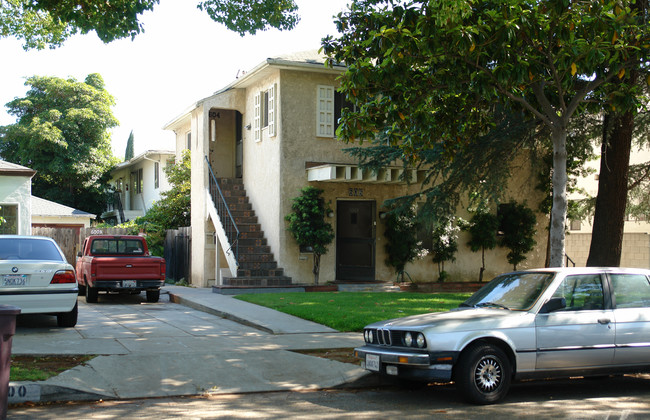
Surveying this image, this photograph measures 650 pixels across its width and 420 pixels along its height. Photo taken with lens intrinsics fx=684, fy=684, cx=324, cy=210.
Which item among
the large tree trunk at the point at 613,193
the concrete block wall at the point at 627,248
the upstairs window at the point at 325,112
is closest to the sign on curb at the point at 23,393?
the large tree trunk at the point at 613,193

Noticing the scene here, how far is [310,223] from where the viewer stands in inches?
762

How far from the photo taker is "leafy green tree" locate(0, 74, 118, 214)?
→ 37.9m

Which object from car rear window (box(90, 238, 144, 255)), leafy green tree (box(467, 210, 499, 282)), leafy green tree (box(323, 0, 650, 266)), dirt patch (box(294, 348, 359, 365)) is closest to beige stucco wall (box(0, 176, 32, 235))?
car rear window (box(90, 238, 144, 255))

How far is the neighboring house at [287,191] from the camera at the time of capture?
773 inches

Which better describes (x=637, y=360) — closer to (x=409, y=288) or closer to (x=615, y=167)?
(x=615, y=167)

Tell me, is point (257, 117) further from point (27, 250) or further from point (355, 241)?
point (27, 250)

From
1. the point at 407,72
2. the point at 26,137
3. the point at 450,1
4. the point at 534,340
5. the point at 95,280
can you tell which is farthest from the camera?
the point at 26,137

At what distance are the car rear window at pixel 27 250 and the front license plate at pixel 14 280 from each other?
2.68ft

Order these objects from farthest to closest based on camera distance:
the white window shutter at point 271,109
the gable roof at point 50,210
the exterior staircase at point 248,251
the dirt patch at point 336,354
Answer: the gable roof at point 50,210
the white window shutter at point 271,109
the exterior staircase at point 248,251
the dirt patch at point 336,354

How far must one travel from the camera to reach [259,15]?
1528cm

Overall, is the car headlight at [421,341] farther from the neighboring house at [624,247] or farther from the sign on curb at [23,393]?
the neighboring house at [624,247]

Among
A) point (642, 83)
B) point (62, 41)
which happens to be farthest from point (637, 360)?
point (62, 41)

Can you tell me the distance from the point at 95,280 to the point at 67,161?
2372cm

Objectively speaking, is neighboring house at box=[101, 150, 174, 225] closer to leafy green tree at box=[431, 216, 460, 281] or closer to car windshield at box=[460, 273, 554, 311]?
leafy green tree at box=[431, 216, 460, 281]
